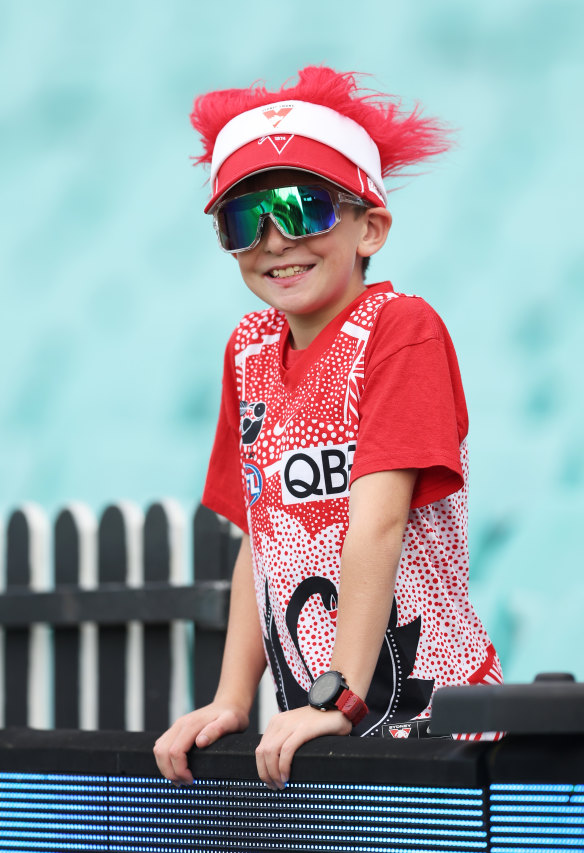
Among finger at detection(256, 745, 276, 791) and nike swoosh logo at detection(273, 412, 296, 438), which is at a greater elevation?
nike swoosh logo at detection(273, 412, 296, 438)

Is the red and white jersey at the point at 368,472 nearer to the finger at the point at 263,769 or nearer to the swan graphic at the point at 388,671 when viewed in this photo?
the swan graphic at the point at 388,671

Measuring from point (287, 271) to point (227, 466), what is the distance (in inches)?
16.5

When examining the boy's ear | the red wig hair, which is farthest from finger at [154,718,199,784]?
the red wig hair

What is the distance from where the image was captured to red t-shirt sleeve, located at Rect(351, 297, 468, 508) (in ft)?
5.08

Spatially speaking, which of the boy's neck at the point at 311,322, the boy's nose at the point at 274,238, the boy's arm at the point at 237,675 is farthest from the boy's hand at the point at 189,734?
the boy's nose at the point at 274,238

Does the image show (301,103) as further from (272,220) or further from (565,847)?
(565,847)

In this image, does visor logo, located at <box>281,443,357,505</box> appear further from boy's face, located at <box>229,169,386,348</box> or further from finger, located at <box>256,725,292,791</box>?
finger, located at <box>256,725,292,791</box>

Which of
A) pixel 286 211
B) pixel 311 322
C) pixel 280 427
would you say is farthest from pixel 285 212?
pixel 280 427

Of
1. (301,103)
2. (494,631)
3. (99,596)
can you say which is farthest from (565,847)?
(99,596)

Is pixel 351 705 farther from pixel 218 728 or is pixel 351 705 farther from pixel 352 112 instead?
pixel 352 112

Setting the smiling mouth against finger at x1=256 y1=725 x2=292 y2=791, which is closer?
finger at x1=256 y1=725 x2=292 y2=791

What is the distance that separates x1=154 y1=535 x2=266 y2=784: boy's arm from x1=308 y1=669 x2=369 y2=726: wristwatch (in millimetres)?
156

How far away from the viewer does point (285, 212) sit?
1675 millimetres

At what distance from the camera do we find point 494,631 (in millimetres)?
4441
